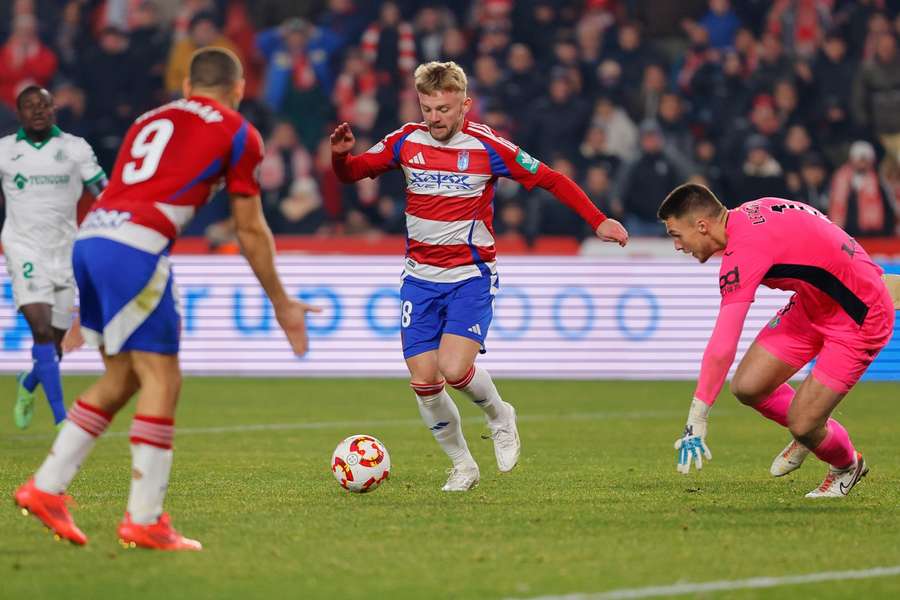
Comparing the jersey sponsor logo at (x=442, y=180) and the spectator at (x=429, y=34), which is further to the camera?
the spectator at (x=429, y=34)

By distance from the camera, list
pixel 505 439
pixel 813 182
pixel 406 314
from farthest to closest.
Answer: pixel 813 182, pixel 505 439, pixel 406 314

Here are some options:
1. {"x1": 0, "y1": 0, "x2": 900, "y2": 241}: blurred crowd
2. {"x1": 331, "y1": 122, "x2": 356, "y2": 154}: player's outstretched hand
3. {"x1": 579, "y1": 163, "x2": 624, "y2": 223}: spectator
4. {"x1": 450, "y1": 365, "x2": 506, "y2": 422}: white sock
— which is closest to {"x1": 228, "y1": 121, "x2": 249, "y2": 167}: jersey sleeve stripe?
{"x1": 331, "y1": 122, "x2": 356, "y2": 154}: player's outstretched hand

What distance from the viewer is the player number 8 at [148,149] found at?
6.50 meters

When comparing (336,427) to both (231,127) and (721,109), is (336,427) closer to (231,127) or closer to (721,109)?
(231,127)

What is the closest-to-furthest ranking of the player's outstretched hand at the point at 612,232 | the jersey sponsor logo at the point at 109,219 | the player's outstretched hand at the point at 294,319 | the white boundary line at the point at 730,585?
the white boundary line at the point at 730,585, the player's outstretched hand at the point at 294,319, the jersey sponsor logo at the point at 109,219, the player's outstretched hand at the point at 612,232

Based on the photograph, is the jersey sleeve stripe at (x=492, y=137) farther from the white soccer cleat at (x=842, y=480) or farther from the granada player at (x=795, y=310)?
the white soccer cleat at (x=842, y=480)

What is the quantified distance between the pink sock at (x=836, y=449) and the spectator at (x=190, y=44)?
14.5 meters

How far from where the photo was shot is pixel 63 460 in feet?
21.2

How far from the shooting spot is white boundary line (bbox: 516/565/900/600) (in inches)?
218

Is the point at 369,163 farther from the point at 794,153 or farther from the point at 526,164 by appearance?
the point at 794,153

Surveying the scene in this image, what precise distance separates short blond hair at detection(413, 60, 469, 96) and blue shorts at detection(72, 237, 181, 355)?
8.63 feet

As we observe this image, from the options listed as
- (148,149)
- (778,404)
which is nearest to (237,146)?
(148,149)

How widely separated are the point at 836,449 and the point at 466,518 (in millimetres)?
2216

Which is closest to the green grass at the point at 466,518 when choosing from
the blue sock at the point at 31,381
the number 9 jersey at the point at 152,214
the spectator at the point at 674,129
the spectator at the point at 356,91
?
the blue sock at the point at 31,381
